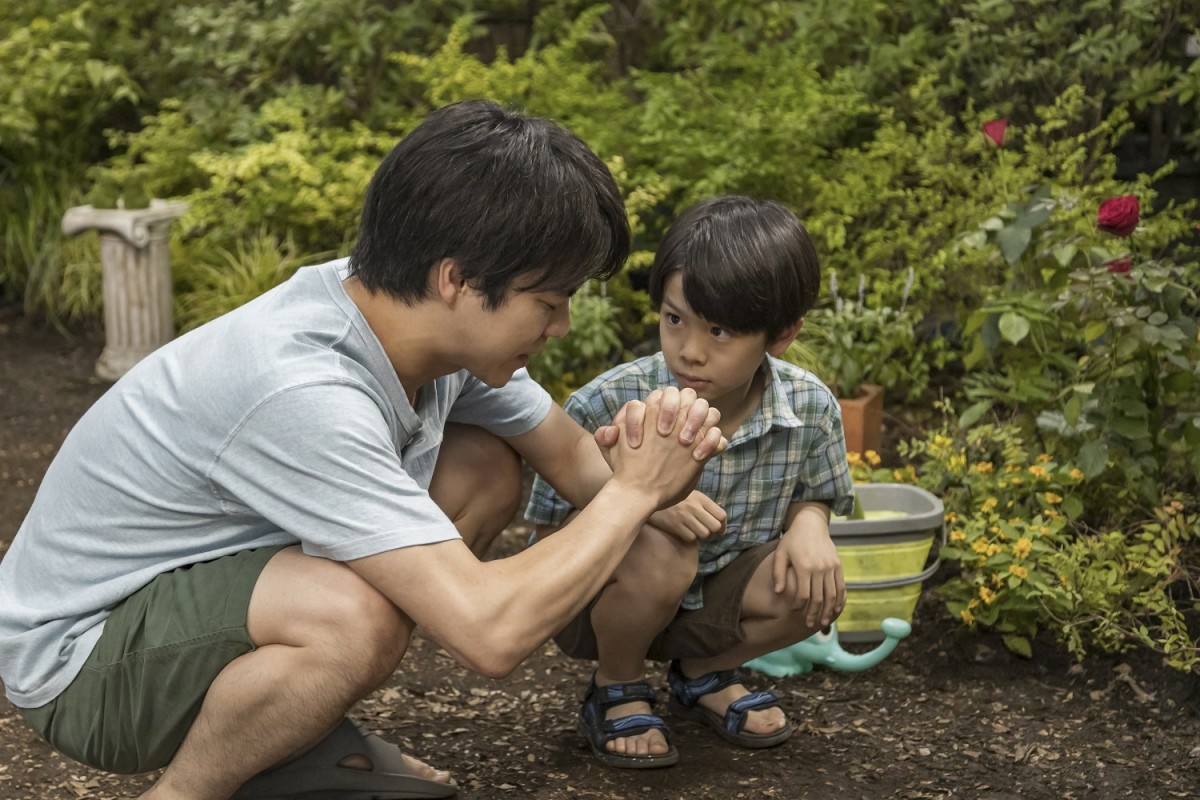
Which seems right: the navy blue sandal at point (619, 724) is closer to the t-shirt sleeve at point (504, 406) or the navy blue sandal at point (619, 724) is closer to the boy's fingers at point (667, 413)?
the t-shirt sleeve at point (504, 406)

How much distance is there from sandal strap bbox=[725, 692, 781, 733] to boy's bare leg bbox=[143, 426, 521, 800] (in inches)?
35.4

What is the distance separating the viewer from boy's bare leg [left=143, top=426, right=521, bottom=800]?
6.57 ft

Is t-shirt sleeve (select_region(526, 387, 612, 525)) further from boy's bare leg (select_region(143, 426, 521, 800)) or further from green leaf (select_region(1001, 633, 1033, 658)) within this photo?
green leaf (select_region(1001, 633, 1033, 658))

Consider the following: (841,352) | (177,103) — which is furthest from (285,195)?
(841,352)

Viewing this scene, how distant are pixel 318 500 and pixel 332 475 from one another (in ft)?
0.15

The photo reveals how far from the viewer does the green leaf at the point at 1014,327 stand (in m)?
3.41

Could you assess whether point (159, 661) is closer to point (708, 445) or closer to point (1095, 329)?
point (708, 445)

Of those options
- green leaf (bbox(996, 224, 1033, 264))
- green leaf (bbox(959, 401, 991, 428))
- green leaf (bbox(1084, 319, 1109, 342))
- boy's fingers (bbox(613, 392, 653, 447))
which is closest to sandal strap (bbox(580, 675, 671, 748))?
boy's fingers (bbox(613, 392, 653, 447))

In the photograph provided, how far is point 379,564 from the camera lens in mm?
1936

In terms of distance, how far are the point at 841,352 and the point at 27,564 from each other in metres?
2.58

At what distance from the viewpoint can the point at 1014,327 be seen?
3.43m

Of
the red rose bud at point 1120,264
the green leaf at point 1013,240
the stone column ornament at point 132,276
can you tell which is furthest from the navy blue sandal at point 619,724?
the stone column ornament at point 132,276

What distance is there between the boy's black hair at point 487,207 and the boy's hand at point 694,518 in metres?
0.51

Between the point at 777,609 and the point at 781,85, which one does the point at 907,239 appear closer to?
the point at 781,85
